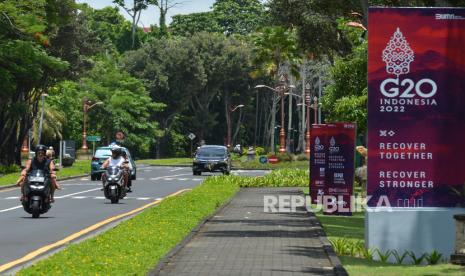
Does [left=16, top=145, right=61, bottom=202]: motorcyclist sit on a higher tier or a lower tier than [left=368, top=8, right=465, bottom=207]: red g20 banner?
lower

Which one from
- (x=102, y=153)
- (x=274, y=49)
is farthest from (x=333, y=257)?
(x=274, y=49)

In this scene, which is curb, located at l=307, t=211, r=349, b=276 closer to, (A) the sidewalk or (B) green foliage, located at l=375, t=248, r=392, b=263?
(A) the sidewalk

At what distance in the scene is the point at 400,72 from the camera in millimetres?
16156

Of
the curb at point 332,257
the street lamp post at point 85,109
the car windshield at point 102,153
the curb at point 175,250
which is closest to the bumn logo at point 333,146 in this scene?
the curb at point 175,250

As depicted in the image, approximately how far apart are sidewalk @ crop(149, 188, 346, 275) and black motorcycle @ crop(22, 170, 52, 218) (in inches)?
156

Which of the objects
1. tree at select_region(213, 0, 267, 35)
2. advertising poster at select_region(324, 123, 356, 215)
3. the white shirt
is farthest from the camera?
tree at select_region(213, 0, 267, 35)

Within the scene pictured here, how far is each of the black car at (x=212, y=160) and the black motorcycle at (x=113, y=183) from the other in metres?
30.2

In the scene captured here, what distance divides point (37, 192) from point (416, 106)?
467 inches

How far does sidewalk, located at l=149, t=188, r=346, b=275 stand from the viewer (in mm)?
14180

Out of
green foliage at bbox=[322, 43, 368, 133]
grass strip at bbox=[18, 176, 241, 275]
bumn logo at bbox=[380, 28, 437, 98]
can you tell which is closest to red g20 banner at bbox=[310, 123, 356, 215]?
grass strip at bbox=[18, 176, 241, 275]

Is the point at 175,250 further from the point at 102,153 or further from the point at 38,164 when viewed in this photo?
the point at 102,153

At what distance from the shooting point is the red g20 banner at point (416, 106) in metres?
16.1

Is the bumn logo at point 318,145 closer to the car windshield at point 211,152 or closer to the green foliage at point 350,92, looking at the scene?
the green foliage at point 350,92

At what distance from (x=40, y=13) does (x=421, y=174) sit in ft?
114
